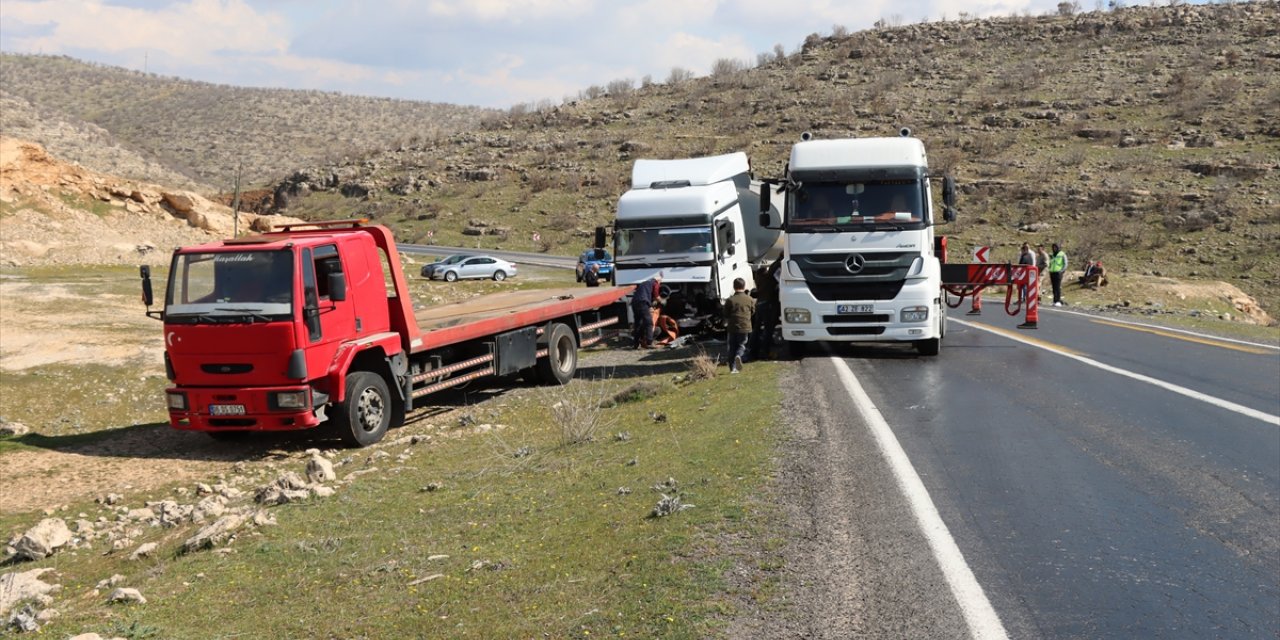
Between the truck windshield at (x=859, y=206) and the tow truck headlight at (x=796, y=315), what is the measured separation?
1208 mm

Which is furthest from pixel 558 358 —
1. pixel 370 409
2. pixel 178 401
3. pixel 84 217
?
pixel 84 217

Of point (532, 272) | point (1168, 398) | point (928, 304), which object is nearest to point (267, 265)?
point (928, 304)

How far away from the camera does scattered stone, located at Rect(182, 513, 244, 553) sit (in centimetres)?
899

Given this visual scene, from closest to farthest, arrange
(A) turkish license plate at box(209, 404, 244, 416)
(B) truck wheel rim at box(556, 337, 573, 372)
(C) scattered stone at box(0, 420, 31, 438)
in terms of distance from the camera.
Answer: (A) turkish license plate at box(209, 404, 244, 416)
(C) scattered stone at box(0, 420, 31, 438)
(B) truck wheel rim at box(556, 337, 573, 372)

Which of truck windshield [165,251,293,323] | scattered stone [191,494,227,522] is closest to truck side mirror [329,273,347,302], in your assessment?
truck windshield [165,251,293,323]

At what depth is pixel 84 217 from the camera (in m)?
39.1

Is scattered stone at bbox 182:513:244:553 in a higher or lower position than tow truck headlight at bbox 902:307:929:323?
lower

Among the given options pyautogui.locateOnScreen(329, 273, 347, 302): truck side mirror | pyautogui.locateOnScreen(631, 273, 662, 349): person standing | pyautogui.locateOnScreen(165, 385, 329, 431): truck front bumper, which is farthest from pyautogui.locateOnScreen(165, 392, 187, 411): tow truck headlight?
pyautogui.locateOnScreen(631, 273, 662, 349): person standing

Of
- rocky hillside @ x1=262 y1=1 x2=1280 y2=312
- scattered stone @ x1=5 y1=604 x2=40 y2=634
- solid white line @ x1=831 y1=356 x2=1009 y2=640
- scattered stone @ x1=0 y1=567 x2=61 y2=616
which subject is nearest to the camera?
solid white line @ x1=831 y1=356 x2=1009 y2=640

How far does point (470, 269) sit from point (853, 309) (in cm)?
3183

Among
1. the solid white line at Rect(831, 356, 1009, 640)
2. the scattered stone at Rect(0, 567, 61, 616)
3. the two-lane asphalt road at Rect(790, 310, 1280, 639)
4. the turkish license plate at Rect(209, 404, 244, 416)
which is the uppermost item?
the turkish license plate at Rect(209, 404, 244, 416)

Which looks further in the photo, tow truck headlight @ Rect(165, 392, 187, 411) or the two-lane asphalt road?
tow truck headlight @ Rect(165, 392, 187, 411)

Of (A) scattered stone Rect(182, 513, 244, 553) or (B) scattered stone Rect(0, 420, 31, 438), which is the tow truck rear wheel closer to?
(B) scattered stone Rect(0, 420, 31, 438)

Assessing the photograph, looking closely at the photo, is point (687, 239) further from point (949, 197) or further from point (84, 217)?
point (84, 217)
